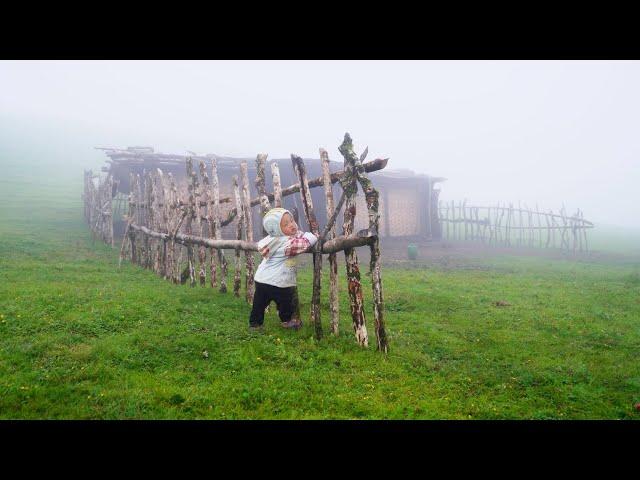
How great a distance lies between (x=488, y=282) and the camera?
11656 millimetres

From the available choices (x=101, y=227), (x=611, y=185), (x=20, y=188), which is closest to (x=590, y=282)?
(x=101, y=227)

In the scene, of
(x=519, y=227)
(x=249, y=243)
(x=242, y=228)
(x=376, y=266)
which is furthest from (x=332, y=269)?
(x=519, y=227)

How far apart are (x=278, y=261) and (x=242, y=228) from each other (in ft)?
6.68

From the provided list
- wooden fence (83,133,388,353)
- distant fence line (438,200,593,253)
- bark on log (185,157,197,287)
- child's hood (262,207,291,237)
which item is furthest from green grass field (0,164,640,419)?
distant fence line (438,200,593,253)

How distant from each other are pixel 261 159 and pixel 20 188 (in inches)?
1223

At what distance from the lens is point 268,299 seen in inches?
241

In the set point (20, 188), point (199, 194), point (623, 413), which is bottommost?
point (623, 413)

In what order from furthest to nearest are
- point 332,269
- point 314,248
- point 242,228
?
point 242,228 → point 314,248 → point 332,269

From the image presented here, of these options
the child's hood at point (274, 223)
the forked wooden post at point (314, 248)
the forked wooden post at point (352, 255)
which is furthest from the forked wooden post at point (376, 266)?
the child's hood at point (274, 223)

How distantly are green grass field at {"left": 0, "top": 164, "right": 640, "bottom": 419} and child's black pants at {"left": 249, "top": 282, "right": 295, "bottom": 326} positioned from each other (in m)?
0.23

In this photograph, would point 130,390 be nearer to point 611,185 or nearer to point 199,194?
point 199,194

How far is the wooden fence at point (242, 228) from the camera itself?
5.40m

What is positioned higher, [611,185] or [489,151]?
[489,151]

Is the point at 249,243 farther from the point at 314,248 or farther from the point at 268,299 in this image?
the point at 314,248
